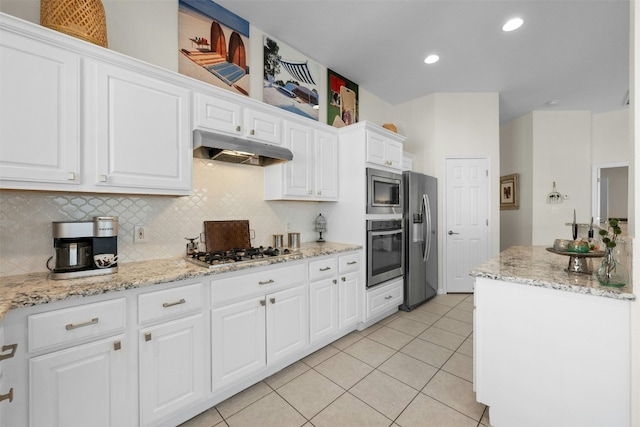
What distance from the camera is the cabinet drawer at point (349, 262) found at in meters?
2.66

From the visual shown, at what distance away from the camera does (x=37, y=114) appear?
1369 mm

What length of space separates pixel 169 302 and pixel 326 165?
2.01m

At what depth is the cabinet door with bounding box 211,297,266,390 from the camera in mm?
1731

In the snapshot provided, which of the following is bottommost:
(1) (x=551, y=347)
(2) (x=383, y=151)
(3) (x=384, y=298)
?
(3) (x=384, y=298)

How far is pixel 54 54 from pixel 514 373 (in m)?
3.08

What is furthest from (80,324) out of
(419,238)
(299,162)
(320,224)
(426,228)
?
(426,228)

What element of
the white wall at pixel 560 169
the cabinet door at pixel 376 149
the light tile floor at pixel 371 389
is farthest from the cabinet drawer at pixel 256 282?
the white wall at pixel 560 169

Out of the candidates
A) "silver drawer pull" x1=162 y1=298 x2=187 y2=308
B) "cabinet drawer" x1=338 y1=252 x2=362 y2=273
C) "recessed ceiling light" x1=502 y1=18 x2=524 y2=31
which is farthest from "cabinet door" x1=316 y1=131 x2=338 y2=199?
"recessed ceiling light" x1=502 y1=18 x2=524 y2=31

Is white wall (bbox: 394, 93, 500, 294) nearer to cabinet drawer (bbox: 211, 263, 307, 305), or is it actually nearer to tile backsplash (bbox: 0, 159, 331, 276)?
tile backsplash (bbox: 0, 159, 331, 276)

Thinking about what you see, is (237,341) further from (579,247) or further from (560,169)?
(560,169)

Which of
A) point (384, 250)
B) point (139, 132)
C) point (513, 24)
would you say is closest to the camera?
point (139, 132)

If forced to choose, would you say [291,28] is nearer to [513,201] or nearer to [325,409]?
[325,409]

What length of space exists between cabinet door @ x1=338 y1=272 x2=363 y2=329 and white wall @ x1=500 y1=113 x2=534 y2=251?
4.32 meters

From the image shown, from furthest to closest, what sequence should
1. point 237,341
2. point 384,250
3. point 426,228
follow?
1. point 426,228
2. point 384,250
3. point 237,341
